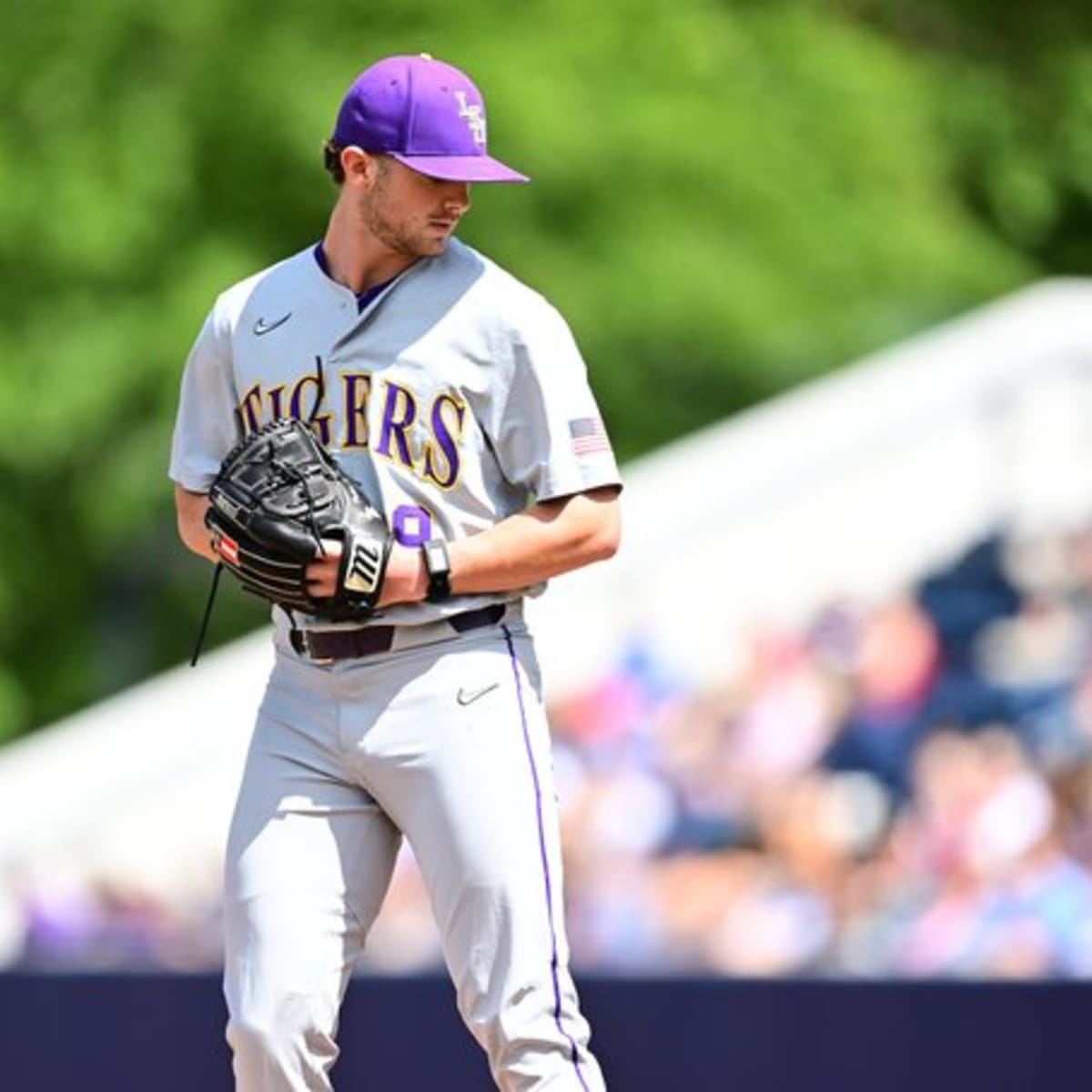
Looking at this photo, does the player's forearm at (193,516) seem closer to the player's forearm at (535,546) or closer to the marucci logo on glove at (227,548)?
the marucci logo on glove at (227,548)

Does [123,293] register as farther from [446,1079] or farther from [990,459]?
[446,1079]

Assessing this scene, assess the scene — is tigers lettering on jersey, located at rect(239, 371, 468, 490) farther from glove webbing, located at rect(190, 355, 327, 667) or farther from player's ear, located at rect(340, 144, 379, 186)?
player's ear, located at rect(340, 144, 379, 186)

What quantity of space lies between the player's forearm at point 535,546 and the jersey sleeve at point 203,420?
0.52 metres

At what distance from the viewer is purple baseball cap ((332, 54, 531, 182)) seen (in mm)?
4281

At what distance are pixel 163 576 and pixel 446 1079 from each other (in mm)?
8361

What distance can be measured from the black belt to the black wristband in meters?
0.10

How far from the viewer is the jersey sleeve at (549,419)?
4.33m

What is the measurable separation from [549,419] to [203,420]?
0.65 metres

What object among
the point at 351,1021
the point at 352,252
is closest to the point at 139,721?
the point at 351,1021

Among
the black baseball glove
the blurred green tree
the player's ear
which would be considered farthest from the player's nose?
the blurred green tree

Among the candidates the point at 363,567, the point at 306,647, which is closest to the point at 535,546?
the point at 363,567

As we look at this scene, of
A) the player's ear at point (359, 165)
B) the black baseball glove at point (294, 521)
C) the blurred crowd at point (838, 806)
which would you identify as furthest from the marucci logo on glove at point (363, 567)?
the blurred crowd at point (838, 806)

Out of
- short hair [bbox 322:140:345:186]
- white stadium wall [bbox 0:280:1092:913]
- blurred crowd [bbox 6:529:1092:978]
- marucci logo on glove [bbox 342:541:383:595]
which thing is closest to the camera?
marucci logo on glove [bbox 342:541:383:595]

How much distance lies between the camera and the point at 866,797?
8742mm
